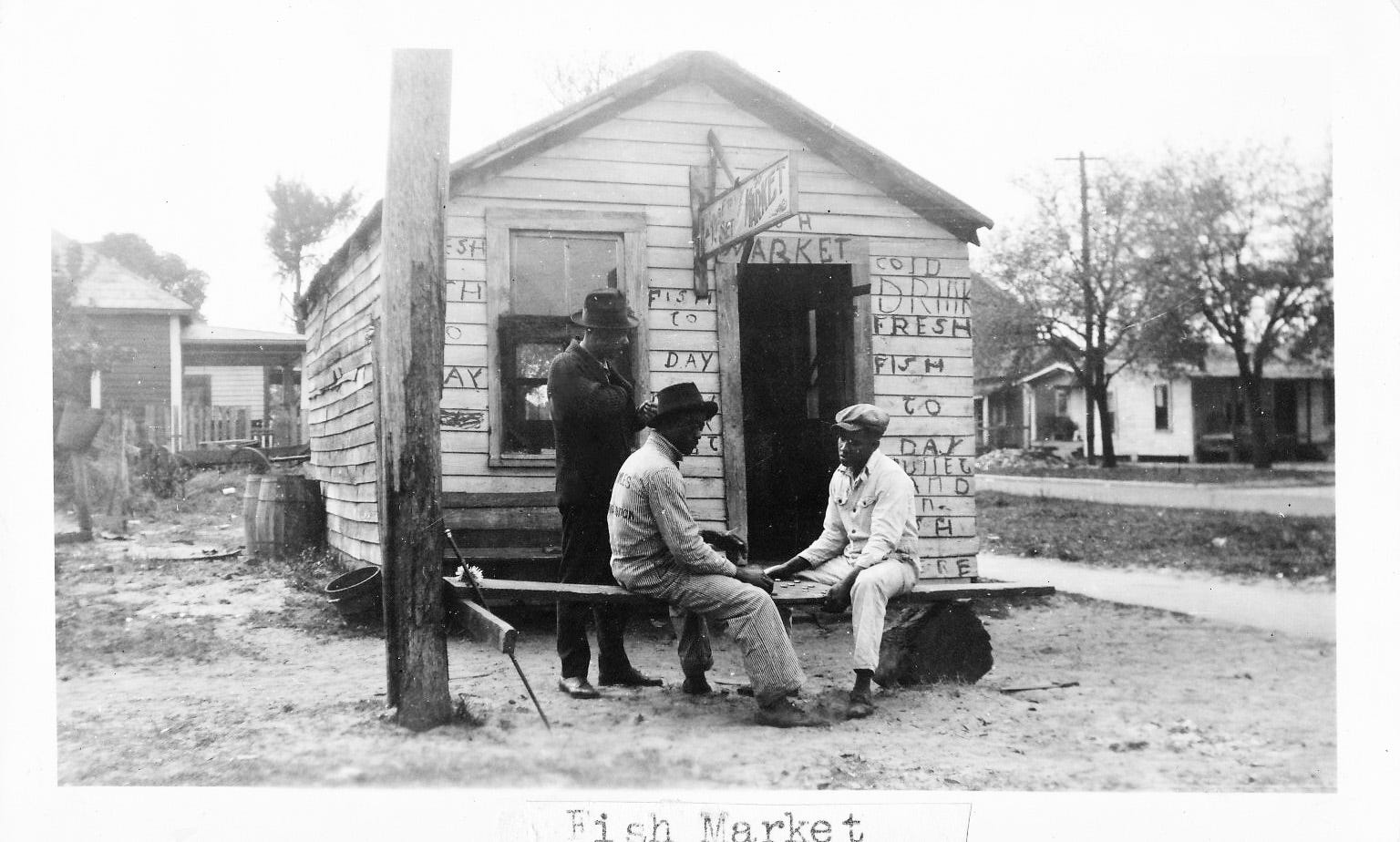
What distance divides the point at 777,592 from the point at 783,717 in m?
0.65

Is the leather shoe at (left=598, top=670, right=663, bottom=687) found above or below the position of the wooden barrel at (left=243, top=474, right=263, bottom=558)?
below

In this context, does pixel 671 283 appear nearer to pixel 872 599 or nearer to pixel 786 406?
pixel 786 406

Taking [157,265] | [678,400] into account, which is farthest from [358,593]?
[678,400]

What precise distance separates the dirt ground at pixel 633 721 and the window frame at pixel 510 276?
128 cm

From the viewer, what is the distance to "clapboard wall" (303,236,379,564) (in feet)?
20.7

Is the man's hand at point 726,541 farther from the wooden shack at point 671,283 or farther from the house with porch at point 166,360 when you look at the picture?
the house with porch at point 166,360

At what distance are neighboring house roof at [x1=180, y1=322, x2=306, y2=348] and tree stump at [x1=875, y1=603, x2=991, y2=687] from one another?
4496mm

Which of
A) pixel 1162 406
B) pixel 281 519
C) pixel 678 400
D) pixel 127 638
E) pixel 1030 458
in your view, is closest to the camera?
pixel 678 400

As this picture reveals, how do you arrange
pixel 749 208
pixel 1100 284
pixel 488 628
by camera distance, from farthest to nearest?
pixel 1100 284, pixel 749 208, pixel 488 628

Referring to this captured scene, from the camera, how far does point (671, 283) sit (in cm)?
599

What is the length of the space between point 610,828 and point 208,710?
6.36 feet

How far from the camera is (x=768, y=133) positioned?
6.05 m

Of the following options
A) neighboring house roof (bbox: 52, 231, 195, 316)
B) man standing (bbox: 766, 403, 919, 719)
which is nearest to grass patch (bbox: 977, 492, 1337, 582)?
man standing (bbox: 766, 403, 919, 719)

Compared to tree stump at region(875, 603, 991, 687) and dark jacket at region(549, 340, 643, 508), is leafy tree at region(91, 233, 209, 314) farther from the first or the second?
tree stump at region(875, 603, 991, 687)
